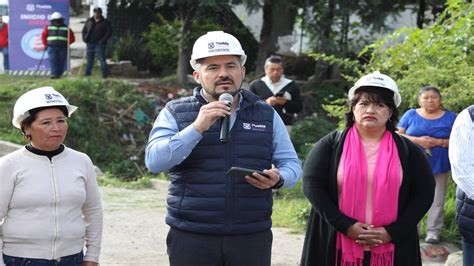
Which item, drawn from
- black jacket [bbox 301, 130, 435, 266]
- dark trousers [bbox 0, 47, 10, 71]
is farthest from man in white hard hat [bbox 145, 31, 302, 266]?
dark trousers [bbox 0, 47, 10, 71]

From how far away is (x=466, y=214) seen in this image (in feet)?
17.5

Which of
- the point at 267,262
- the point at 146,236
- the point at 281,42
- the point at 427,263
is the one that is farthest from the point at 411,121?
the point at 281,42

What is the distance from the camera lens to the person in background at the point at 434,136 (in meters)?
8.82

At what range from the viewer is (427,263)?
28.2ft

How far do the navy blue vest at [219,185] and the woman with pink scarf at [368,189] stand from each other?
0.43 metres

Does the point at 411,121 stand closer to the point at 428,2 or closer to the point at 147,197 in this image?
the point at 147,197

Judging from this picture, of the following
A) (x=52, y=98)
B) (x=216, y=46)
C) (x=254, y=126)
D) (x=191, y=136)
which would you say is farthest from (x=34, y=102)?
(x=254, y=126)

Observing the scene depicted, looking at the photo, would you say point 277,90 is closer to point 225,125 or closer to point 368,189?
point 368,189

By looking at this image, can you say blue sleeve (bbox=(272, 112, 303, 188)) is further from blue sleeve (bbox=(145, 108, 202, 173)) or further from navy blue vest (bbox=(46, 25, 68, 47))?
navy blue vest (bbox=(46, 25, 68, 47))

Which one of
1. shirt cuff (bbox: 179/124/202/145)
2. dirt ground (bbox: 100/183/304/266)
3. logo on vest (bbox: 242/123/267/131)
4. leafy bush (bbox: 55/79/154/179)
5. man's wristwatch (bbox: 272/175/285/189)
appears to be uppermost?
logo on vest (bbox: 242/123/267/131)

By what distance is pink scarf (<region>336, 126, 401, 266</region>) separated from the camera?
16.1ft

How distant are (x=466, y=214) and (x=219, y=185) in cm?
169

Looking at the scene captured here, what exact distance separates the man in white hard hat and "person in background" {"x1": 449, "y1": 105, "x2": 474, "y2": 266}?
1118 mm

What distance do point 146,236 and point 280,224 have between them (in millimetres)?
1633
